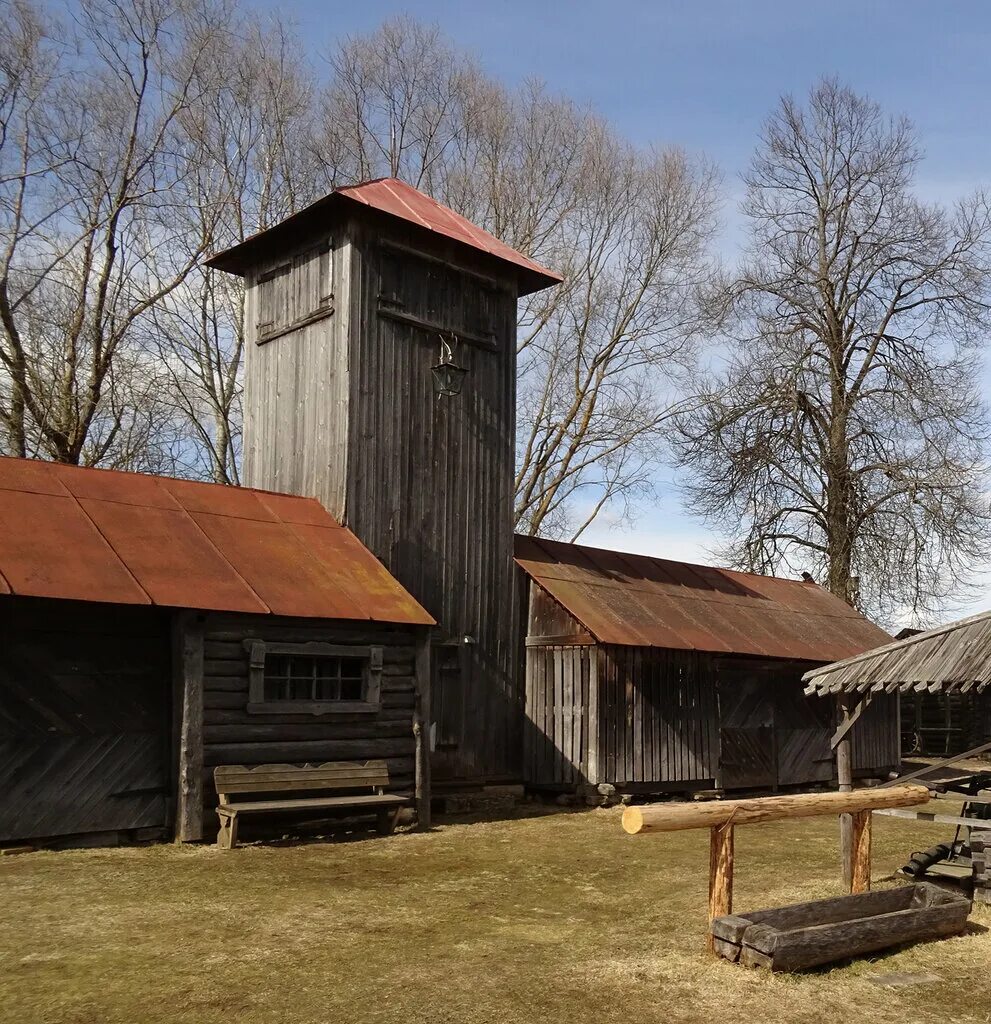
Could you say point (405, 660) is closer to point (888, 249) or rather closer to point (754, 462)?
point (754, 462)

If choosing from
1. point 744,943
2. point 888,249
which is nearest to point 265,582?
point 744,943

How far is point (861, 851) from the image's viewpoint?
31.6 ft

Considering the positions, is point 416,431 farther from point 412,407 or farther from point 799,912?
point 799,912

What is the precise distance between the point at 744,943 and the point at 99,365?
20497 millimetres

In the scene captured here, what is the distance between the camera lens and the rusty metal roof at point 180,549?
12.4 m

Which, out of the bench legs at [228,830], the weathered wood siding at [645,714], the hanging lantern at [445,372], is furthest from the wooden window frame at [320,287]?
the bench legs at [228,830]

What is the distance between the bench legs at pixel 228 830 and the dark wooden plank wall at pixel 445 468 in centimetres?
480

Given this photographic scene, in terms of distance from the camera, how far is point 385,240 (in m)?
17.5

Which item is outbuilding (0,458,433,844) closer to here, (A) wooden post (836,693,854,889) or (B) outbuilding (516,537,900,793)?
(B) outbuilding (516,537,900,793)

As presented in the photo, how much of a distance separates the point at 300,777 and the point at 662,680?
745cm

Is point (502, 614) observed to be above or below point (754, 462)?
below

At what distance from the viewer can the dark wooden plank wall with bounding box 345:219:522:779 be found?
17047mm

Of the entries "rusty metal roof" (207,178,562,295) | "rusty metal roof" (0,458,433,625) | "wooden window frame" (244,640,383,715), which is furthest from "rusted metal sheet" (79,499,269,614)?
"rusty metal roof" (207,178,562,295)

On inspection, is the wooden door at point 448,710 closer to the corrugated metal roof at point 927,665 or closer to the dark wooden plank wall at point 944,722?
the corrugated metal roof at point 927,665
